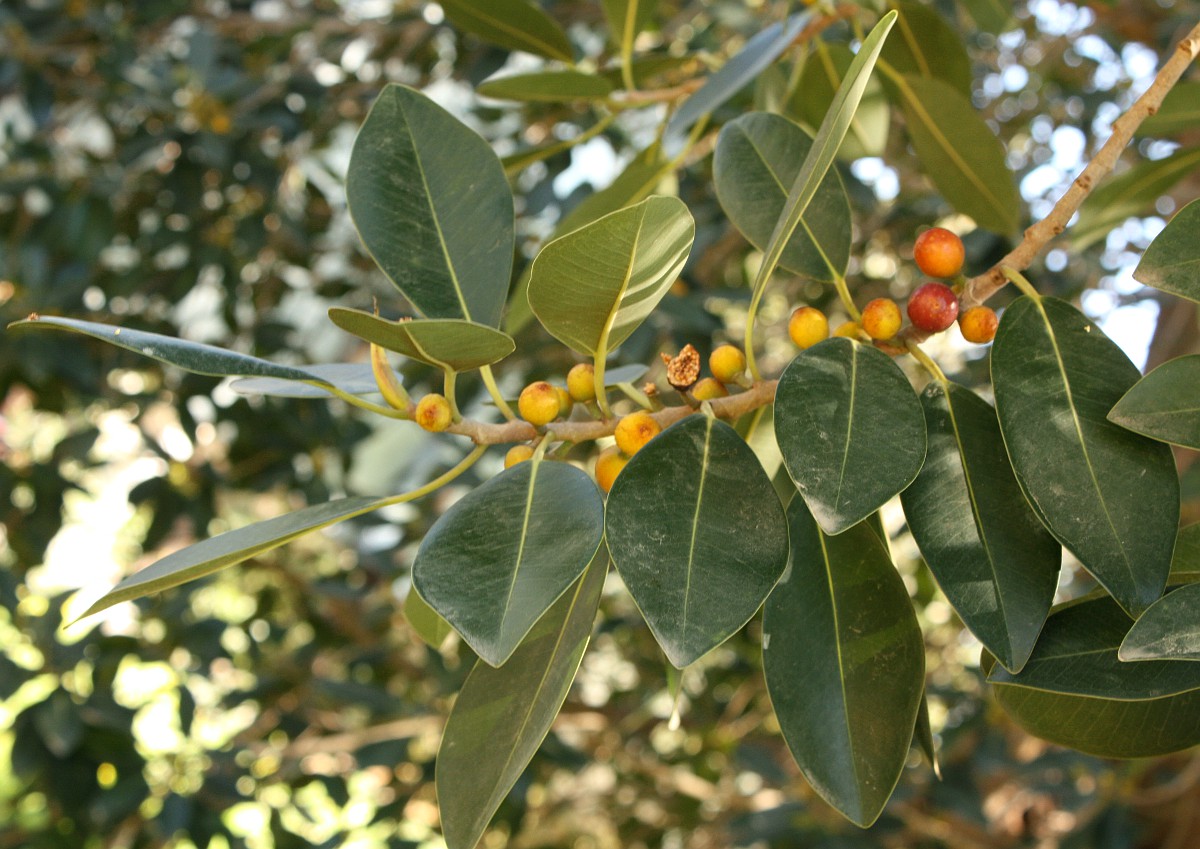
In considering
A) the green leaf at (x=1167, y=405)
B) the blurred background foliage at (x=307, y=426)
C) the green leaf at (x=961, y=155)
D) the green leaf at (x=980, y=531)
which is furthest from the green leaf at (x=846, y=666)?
the blurred background foliage at (x=307, y=426)

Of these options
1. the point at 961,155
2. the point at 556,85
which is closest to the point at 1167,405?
the point at 961,155

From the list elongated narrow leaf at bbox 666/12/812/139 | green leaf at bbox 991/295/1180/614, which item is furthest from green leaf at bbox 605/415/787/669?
elongated narrow leaf at bbox 666/12/812/139

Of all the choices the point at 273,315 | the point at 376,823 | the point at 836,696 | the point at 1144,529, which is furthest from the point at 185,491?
the point at 1144,529

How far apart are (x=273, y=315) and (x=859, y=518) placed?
6.10ft

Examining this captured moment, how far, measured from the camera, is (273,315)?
2.15 meters

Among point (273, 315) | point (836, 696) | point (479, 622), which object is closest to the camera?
point (479, 622)

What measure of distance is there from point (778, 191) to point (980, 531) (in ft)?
0.81

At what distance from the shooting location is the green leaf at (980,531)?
52 centimetres

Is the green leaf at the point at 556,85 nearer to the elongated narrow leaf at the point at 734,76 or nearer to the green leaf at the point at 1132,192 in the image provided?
the elongated narrow leaf at the point at 734,76

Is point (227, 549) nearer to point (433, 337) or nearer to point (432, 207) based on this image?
point (433, 337)

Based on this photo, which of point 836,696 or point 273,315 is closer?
point 836,696

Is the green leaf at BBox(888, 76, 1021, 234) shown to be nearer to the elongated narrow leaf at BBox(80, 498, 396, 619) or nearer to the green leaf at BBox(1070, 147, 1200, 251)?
the green leaf at BBox(1070, 147, 1200, 251)

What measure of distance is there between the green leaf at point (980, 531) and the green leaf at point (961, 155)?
14.4 inches

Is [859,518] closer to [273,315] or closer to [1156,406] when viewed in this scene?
[1156,406]
